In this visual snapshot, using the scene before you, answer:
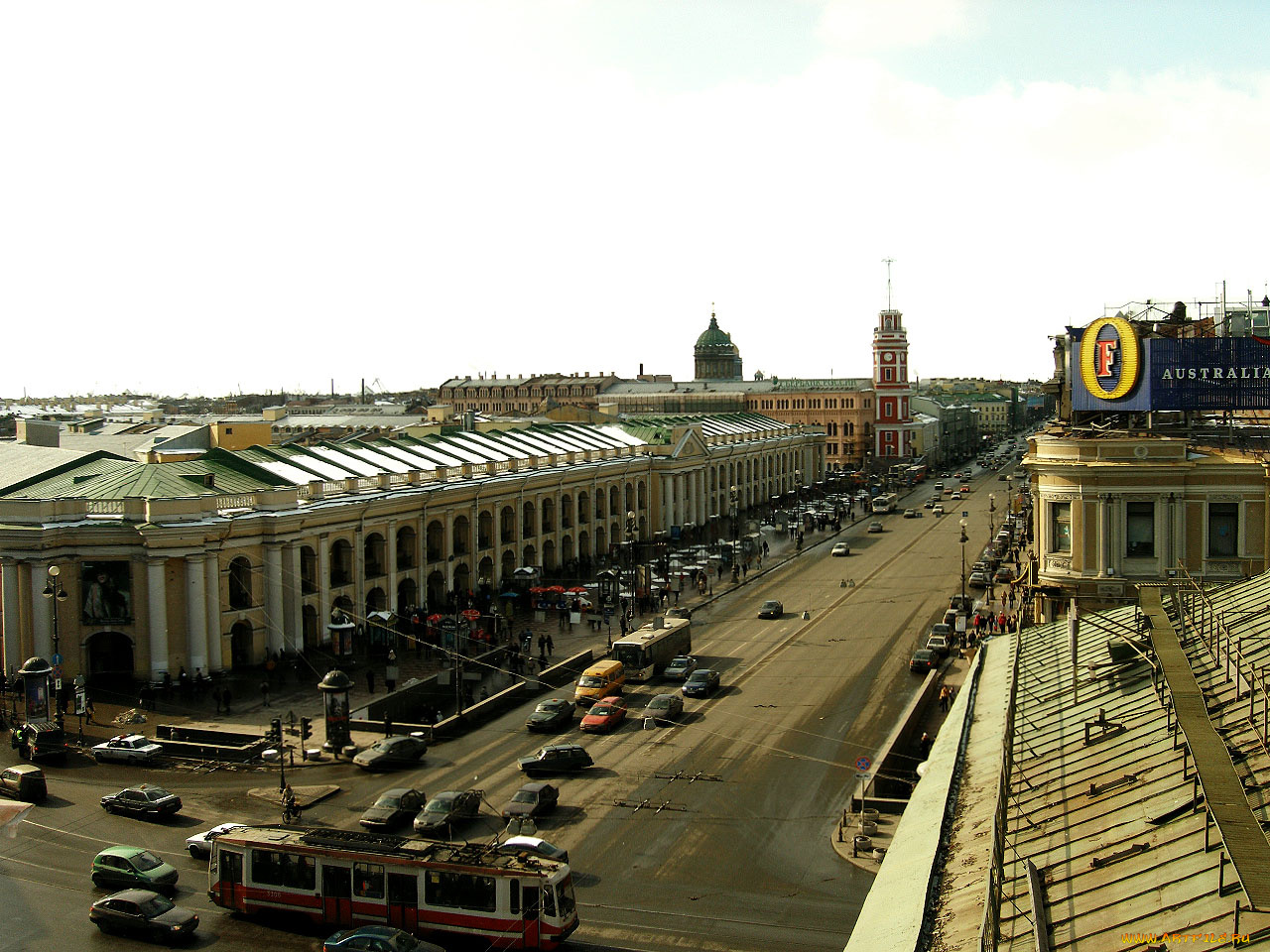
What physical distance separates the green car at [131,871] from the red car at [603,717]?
15.1 metres

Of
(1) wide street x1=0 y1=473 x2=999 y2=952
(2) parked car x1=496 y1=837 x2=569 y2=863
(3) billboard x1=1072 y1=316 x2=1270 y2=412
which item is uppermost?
(3) billboard x1=1072 y1=316 x2=1270 y2=412

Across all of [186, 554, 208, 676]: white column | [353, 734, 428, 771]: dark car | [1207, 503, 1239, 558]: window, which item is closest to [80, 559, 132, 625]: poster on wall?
[186, 554, 208, 676]: white column

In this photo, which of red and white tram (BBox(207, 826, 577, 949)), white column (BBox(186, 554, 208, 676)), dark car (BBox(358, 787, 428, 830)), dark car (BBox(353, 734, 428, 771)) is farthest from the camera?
white column (BBox(186, 554, 208, 676))

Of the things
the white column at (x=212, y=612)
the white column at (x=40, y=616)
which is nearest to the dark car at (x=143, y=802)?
the white column at (x=212, y=612)

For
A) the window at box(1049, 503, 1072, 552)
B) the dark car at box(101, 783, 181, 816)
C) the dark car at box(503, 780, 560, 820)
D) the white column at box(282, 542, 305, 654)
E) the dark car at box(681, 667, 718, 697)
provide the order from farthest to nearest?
1. the white column at box(282, 542, 305, 654)
2. the dark car at box(681, 667, 718, 697)
3. the window at box(1049, 503, 1072, 552)
4. the dark car at box(101, 783, 181, 816)
5. the dark car at box(503, 780, 560, 820)

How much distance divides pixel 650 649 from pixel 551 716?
8262mm

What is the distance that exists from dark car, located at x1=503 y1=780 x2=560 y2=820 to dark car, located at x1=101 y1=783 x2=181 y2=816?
8603 millimetres

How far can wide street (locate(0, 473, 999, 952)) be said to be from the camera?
23062 millimetres

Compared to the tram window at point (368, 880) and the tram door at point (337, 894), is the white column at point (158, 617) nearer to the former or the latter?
the tram door at point (337, 894)

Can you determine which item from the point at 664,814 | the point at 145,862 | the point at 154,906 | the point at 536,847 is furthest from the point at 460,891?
the point at 664,814

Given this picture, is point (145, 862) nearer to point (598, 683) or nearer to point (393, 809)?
point (393, 809)

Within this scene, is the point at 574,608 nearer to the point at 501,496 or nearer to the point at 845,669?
the point at 501,496

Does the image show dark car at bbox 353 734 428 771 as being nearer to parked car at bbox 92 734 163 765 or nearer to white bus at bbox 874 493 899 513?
parked car at bbox 92 734 163 765

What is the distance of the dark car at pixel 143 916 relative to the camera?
73.7ft
